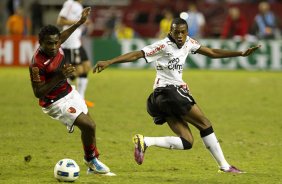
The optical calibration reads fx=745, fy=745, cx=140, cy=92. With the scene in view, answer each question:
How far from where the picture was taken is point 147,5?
30000mm

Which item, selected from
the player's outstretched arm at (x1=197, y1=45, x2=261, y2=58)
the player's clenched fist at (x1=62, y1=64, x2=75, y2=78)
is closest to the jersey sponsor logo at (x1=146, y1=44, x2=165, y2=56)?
the player's outstretched arm at (x1=197, y1=45, x2=261, y2=58)

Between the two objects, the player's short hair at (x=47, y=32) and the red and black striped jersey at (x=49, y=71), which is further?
the red and black striped jersey at (x=49, y=71)

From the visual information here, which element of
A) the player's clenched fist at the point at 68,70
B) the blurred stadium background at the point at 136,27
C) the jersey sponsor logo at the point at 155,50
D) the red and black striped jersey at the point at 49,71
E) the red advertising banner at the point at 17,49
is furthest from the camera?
the red advertising banner at the point at 17,49

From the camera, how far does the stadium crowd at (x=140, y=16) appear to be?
89.9 ft

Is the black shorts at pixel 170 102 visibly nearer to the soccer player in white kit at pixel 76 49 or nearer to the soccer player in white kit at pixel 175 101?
the soccer player in white kit at pixel 175 101

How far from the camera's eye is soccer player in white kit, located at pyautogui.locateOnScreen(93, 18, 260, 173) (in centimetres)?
928

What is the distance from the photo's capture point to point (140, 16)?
29484 millimetres

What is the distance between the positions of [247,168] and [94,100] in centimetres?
824

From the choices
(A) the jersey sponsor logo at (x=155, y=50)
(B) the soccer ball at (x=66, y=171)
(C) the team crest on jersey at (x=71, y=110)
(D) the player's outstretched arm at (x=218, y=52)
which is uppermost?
(A) the jersey sponsor logo at (x=155, y=50)

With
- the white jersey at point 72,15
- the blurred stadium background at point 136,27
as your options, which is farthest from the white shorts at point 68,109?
the blurred stadium background at point 136,27

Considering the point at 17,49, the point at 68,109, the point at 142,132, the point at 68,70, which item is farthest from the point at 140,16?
the point at 68,70

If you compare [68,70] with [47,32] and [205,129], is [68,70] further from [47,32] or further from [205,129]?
[205,129]

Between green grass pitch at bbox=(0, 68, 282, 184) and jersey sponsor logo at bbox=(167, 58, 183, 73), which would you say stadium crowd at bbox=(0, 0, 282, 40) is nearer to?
Answer: green grass pitch at bbox=(0, 68, 282, 184)

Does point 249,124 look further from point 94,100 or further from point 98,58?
point 98,58
